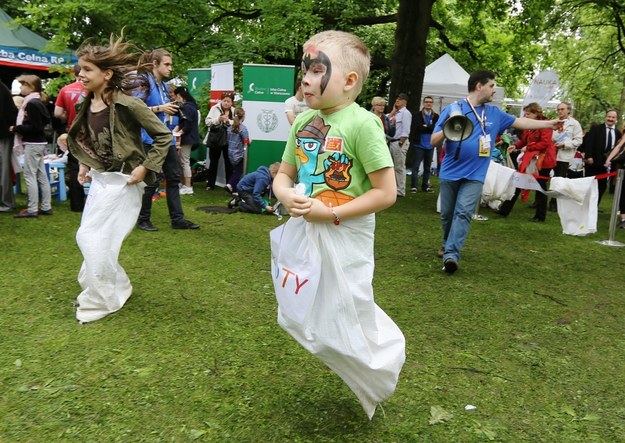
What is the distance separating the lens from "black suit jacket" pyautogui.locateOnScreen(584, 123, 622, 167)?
34.1 ft

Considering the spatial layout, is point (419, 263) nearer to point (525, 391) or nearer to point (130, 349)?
point (525, 391)

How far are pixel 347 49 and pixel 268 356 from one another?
79.4 inches

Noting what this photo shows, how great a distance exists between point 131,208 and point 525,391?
9.37ft

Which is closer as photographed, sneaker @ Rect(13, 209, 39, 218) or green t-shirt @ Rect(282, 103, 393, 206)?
green t-shirt @ Rect(282, 103, 393, 206)

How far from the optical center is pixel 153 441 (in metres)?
2.60

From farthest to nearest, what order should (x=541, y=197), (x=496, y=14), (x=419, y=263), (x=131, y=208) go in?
(x=496, y=14)
(x=541, y=197)
(x=419, y=263)
(x=131, y=208)

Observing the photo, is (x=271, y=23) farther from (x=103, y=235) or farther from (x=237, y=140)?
(x=103, y=235)

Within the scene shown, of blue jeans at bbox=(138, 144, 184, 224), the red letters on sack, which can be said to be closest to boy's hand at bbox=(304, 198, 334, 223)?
the red letters on sack

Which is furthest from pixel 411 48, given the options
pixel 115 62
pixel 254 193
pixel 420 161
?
pixel 115 62

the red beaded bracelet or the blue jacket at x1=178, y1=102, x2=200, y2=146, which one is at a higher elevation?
the blue jacket at x1=178, y1=102, x2=200, y2=146

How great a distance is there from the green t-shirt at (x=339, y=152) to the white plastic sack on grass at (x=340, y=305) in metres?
0.16

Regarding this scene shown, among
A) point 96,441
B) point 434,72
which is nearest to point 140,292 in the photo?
point 96,441

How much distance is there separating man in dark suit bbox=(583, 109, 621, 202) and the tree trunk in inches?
168

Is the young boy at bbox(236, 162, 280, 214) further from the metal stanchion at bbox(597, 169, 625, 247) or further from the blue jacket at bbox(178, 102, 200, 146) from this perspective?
the metal stanchion at bbox(597, 169, 625, 247)
